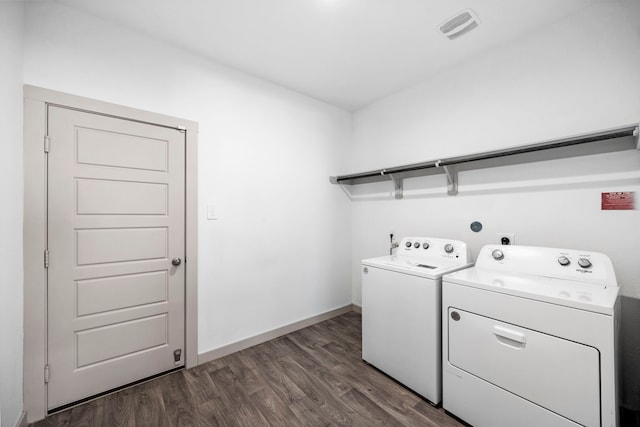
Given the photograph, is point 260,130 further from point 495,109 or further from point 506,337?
point 506,337

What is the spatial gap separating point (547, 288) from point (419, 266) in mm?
760

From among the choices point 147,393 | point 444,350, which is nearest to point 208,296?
point 147,393

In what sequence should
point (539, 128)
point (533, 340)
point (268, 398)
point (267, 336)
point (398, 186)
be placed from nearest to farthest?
point (533, 340) < point (268, 398) < point (539, 128) < point (267, 336) < point (398, 186)

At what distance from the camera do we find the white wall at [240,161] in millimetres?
1717

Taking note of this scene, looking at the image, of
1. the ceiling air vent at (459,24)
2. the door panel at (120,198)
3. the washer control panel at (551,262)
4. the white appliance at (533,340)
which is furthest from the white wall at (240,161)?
the washer control panel at (551,262)

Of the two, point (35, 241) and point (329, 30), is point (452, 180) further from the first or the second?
point (35, 241)

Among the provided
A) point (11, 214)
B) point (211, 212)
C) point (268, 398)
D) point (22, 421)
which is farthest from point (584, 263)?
point (22, 421)

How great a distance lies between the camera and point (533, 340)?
129cm

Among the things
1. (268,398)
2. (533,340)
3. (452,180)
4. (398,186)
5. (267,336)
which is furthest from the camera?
(398,186)

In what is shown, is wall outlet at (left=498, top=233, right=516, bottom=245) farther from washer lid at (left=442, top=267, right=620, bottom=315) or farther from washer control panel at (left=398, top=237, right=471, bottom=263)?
washer lid at (left=442, top=267, right=620, bottom=315)

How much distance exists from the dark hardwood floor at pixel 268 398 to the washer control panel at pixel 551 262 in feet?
3.44

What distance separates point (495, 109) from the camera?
2.12 m

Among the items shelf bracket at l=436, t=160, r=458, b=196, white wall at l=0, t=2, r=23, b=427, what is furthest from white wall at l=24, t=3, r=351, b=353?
shelf bracket at l=436, t=160, r=458, b=196

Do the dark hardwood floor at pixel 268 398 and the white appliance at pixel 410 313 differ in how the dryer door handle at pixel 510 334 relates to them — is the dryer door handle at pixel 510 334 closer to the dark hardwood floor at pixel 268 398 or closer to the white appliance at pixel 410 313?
the white appliance at pixel 410 313
